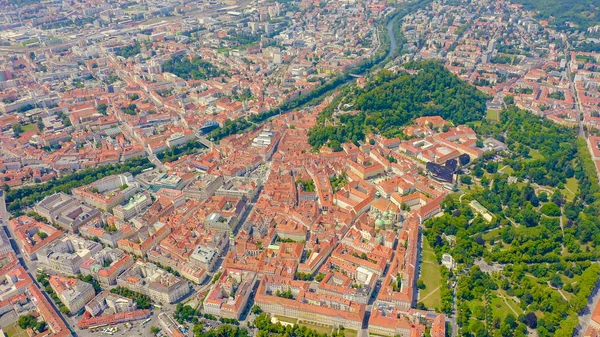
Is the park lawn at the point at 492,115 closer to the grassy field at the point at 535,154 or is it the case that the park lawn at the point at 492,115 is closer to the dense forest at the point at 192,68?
the grassy field at the point at 535,154

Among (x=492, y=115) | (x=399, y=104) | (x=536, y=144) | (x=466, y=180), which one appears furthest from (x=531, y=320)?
(x=492, y=115)

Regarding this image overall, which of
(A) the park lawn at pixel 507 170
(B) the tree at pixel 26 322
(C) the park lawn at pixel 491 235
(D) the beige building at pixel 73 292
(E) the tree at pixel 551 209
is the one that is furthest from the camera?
(A) the park lawn at pixel 507 170

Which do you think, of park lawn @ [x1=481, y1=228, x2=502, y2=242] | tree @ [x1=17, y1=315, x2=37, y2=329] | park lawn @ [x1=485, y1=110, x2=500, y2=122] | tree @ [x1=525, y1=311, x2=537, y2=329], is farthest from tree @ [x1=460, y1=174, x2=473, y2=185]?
tree @ [x1=17, y1=315, x2=37, y2=329]

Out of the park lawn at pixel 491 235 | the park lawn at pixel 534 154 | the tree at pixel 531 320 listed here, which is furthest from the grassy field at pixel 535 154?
the tree at pixel 531 320

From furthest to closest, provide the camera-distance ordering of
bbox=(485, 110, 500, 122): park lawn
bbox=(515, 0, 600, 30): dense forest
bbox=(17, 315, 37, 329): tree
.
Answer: bbox=(515, 0, 600, 30): dense forest → bbox=(485, 110, 500, 122): park lawn → bbox=(17, 315, 37, 329): tree

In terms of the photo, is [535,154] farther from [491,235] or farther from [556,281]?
[556,281]

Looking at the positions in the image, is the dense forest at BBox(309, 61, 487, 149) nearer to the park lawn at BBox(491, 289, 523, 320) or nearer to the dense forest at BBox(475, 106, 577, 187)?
the dense forest at BBox(475, 106, 577, 187)

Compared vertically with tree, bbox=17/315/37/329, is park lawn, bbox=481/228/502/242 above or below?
below
